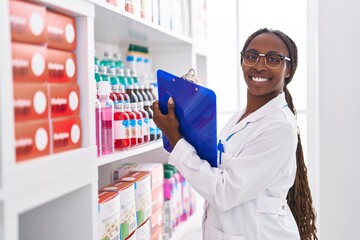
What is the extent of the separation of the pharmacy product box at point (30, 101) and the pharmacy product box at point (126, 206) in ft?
2.31

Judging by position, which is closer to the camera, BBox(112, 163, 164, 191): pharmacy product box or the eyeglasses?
the eyeglasses

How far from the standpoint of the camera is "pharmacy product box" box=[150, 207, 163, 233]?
7.39 ft

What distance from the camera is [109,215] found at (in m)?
1.66

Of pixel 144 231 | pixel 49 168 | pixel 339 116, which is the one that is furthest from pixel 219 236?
pixel 339 116

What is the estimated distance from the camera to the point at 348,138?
3223 millimetres

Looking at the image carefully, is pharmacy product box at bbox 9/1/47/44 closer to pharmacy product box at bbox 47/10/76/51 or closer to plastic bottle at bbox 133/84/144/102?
pharmacy product box at bbox 47/10/76/51

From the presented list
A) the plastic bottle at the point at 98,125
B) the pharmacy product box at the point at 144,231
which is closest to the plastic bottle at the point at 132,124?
the plastic bottle at the point at 98,125

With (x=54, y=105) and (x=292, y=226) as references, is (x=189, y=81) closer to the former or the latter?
(x=54, y=105)

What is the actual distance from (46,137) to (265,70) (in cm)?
98

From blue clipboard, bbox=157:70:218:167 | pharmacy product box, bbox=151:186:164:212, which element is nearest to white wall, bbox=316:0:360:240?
pharmacy product box, bbox=151:186:164:212

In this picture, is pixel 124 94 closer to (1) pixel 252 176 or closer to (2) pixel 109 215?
(2) pixel 109 215

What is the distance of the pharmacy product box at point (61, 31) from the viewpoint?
1.23 metres

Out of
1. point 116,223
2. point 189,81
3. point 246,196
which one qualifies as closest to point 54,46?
point 189,81

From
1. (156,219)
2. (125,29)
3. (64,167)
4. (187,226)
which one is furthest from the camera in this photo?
(187,226)
